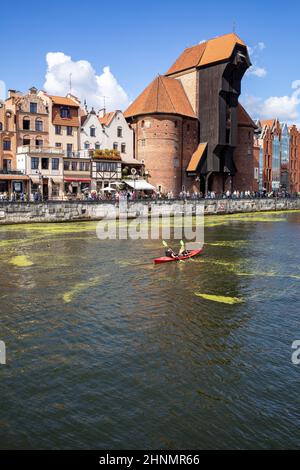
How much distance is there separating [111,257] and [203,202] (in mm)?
39743

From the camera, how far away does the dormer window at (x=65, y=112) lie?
66.2 metres

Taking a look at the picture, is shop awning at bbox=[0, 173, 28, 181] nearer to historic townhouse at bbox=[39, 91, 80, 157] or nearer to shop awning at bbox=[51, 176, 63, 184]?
shop awning at bbox=[51, 176, 63, 184]

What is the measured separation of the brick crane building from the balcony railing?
17.1 m

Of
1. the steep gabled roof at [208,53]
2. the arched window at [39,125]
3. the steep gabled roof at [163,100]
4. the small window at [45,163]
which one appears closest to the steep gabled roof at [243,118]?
the steep gabled roof at [163,100]

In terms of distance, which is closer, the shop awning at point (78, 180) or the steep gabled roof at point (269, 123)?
the shop awning at point (78, 180)

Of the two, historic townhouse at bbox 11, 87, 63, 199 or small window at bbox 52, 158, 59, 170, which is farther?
small window at bbox 52, 158, 59, 170

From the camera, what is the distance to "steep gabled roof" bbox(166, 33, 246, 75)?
76062 mm

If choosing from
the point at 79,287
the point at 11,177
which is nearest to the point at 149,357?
the point at 79,287

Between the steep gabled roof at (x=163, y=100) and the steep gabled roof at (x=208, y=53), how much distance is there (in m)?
3.83

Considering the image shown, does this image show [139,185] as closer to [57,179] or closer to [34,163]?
[57,179]

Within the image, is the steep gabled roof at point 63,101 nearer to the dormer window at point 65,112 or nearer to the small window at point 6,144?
the dormer window at point 65,112

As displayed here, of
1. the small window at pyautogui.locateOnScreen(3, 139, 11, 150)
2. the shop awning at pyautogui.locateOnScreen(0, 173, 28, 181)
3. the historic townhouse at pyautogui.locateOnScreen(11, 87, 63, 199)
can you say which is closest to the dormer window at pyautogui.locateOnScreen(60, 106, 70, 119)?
the historic townhouse at pyautogui.locateOnScreen(11, 87, 63, 199)

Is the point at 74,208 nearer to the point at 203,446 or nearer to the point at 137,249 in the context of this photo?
the point at 137,249

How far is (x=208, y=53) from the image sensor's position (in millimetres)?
79375
